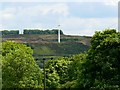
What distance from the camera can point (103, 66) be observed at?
4144 centimetres

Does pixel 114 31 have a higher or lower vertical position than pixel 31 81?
higher

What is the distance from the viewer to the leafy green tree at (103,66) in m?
41.2

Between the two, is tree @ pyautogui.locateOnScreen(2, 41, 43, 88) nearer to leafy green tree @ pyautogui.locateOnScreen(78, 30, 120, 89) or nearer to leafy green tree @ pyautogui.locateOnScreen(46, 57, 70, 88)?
leafy green tree @ pyautogui.locateOnScreen(78, 30, 120, 89)

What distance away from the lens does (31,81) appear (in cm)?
5816

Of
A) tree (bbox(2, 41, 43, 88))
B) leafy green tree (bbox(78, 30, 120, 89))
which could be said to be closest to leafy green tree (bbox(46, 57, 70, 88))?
tree (bbox(2, 41, 43, 88))

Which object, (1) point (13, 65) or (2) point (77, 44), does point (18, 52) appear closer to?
(1) point (13, 65)

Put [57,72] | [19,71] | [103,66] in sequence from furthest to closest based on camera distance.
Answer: [57,72]
[19,71]
[103,66]

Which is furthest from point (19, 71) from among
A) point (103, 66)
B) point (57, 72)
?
point (57, 72)

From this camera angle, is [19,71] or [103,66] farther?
[19,71]

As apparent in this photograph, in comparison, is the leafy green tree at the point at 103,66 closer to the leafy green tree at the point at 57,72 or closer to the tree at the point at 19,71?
the tree at the point at 19,71

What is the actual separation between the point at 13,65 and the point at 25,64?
1.37 metres

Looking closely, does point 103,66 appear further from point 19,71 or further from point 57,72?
point 57,72

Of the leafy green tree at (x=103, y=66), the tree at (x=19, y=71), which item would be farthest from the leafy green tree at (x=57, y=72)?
the leafy green tree at (x=103, y=66)

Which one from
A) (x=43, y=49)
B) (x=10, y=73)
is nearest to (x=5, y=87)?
(x=10, y=73)
